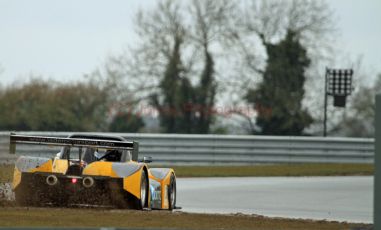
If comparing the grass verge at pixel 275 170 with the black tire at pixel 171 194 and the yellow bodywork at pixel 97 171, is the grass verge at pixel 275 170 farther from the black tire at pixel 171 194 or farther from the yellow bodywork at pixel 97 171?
the yellow bodywork at pixel 97 171

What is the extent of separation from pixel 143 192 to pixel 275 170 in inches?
631

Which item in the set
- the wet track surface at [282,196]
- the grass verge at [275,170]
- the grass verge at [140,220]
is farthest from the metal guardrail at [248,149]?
the grass verge at [140,220]

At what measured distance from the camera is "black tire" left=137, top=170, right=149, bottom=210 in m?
15.2

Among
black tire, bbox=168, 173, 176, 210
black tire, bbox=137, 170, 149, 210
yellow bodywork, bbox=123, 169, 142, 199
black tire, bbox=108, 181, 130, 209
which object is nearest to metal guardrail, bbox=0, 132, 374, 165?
black tire, bbox=168, 173, 176, 210

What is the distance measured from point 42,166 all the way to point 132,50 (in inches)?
1369

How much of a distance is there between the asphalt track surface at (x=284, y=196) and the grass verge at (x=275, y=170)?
1340 millimetres

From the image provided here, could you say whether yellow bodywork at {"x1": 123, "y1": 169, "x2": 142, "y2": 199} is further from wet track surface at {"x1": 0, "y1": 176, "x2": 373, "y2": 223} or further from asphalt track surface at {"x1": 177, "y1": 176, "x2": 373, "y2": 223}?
asphalt track surface at {"x1": 177, "y1": 176, "x2": 373, "y2": 223}

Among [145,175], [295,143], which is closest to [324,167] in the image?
[295,143]

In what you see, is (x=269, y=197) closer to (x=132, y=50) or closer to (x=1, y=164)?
(x=1, y=164)

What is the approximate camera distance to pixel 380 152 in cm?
1134

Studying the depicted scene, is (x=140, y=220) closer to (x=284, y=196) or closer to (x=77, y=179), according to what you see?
(x=77, y=179)

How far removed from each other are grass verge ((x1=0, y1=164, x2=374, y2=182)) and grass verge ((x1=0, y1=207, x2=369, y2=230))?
43.1 feet

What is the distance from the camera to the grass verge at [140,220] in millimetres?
12820

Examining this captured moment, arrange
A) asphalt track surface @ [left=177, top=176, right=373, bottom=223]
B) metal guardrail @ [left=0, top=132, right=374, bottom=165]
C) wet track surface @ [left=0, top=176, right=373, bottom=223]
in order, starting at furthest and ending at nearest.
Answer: metal guardrail @ [left=0, top=132, right=374, bottom=165] < asphalt track surface @ [left=177, top=176, right=373, bottom=223] < wet track surface @ [left=0, top=176, right=373, bottom=223]
